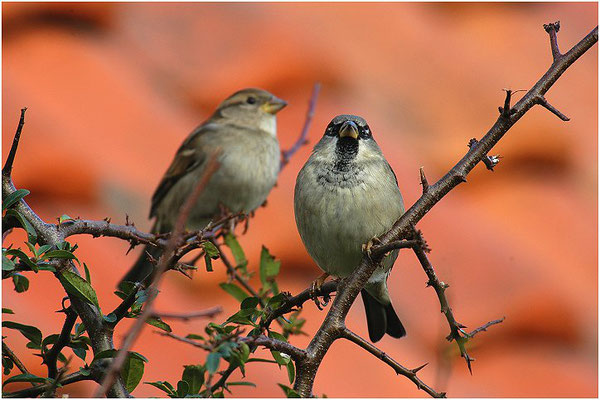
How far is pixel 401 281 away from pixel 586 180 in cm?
168

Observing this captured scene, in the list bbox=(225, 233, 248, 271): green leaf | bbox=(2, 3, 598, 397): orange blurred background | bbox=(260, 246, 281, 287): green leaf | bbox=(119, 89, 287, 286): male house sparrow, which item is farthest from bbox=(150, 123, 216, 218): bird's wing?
bbox=(260, 246, 281, 287): green leaf

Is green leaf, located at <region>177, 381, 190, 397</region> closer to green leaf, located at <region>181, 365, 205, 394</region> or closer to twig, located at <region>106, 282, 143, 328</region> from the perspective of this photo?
green leaf, located at <region>181, 365, 205, 394</region>

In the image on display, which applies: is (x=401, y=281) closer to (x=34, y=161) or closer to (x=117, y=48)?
(x=34, y=161)

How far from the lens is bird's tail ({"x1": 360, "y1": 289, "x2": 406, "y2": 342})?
7.43 ft

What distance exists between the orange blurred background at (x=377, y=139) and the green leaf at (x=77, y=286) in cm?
145

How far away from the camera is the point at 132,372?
117 cm

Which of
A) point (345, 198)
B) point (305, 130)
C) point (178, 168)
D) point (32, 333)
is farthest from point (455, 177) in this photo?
point (178, 168)

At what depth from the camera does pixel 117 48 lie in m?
4.64

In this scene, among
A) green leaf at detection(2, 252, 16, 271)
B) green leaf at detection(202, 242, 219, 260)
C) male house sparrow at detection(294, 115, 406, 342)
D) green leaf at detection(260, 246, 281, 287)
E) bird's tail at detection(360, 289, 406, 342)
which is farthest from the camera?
bird's tail at detection(360, 289, 406, 342)

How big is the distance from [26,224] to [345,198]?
1.04 metres

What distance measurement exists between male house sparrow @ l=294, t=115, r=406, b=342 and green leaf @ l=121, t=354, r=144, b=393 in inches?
35.9

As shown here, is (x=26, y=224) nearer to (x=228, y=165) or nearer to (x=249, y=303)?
(x=249, y=303)

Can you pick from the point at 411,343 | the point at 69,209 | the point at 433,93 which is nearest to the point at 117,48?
the point at 69,209

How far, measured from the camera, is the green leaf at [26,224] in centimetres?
112
